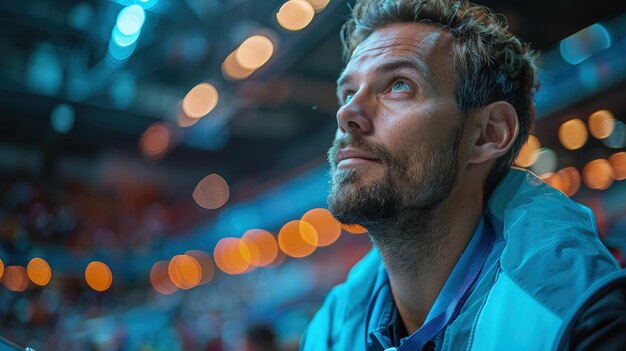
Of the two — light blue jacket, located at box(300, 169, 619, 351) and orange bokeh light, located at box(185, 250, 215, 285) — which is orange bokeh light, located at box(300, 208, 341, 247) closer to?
orange bokeh light, located at box(185, 250, 215, 285)

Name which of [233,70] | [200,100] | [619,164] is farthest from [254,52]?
[619,164]

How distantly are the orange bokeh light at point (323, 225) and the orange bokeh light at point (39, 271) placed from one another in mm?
3131

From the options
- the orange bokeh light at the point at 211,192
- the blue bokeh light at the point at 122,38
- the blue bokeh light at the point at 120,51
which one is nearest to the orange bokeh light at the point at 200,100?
the blue bokeh light at the point at 120,51

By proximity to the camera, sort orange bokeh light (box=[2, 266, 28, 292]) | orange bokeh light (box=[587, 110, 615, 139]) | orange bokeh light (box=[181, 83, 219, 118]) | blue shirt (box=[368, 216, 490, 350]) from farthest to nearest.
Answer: orange bokeh light (box=[181, 83, 219, 118]), orange bokeh light (box=[2, 266, 28, 292]), orange bokeh light (box=[587, 110, 615, 139]), blue shirt (box=[368, 216, 490, 350])

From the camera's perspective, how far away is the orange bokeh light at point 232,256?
682 centimetres

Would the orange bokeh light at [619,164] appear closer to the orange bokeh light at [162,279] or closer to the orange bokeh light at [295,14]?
the orange bokeh light at [295,14]

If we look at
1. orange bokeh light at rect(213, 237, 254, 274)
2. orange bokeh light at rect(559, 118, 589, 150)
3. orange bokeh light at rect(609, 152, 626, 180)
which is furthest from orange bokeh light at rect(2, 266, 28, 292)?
orange bokeh light at rect(213, 237, 254, 274)

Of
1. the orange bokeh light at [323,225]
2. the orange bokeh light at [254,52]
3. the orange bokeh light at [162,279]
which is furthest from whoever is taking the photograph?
the orange bokeh light at [323,225]

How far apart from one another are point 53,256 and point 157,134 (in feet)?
4.27

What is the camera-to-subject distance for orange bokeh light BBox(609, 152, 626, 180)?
5.51 ft

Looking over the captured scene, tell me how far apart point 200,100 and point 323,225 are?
8.37 feet

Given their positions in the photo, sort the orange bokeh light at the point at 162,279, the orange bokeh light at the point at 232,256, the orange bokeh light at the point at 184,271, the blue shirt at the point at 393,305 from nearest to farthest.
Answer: the blue shirt at the point at 393,305 → the orange bokeh light at the point at 162,279 → the orange bokeh light at the point at 184,271 → the orange bokeh light at the point at 232,256

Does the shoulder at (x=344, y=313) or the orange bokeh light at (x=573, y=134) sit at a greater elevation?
the orange bokeh light at (x=573, y=134)

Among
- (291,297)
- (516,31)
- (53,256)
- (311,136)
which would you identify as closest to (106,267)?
(53,256)
